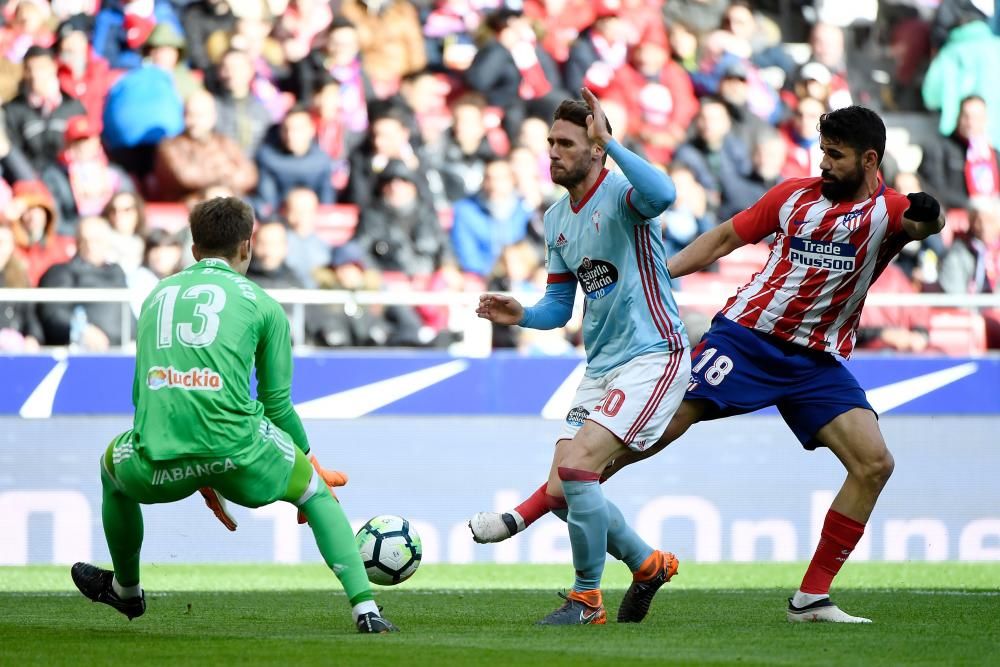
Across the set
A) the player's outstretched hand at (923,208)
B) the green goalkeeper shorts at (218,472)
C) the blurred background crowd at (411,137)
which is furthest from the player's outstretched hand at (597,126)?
the blurred background crowd at (411,137)

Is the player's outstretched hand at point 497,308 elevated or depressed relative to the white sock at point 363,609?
elevated

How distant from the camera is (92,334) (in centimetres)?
1120

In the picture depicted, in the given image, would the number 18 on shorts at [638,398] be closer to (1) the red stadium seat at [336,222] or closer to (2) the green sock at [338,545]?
(2) the green sock at [338,545]

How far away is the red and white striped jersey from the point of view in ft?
21.5

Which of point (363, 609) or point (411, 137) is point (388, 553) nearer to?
point (363, 609)

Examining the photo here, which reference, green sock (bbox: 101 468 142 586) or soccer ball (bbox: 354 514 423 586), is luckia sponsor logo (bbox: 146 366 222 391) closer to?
green sock (bbox: 101 468 142 586)

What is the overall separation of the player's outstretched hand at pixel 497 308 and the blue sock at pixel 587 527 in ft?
2.27

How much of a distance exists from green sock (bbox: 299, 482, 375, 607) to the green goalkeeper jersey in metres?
0.36

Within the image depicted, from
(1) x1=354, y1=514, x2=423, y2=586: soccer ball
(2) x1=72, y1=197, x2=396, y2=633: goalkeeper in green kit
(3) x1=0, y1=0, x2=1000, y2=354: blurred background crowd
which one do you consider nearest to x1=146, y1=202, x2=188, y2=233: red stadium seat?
(3) x1=0, y1=0, x2=1000, y2=354: blurred background crowd

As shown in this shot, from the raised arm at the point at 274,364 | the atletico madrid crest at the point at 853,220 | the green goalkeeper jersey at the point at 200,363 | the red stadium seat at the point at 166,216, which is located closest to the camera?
the green goalkeeper jersey at the point at 200,363

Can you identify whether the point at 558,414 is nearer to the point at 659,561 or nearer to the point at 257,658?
the point at 659,561

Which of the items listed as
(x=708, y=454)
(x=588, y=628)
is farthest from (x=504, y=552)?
(x=588, y=628)

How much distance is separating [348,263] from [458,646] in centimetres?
740

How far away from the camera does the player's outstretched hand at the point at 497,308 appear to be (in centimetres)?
656
